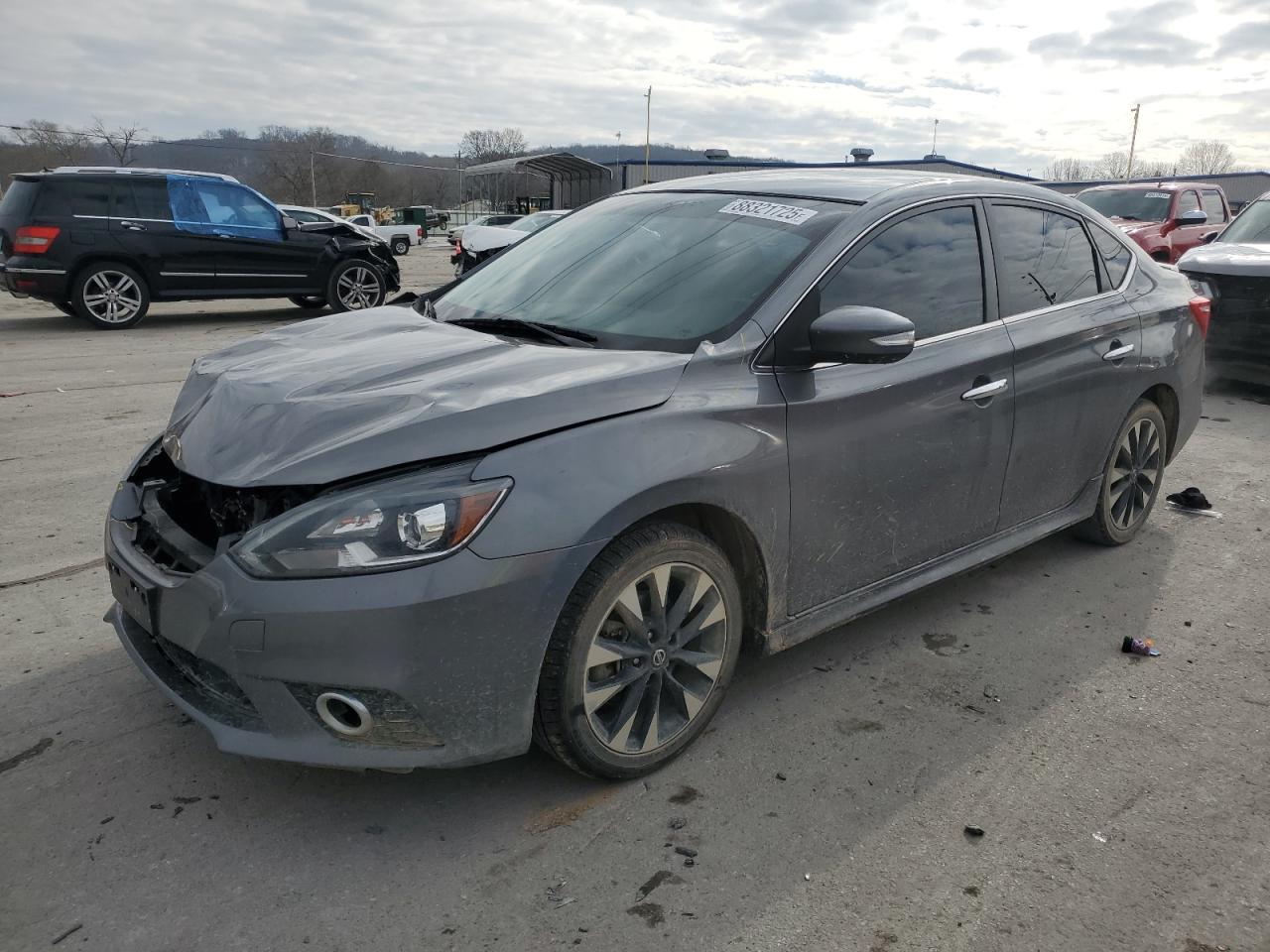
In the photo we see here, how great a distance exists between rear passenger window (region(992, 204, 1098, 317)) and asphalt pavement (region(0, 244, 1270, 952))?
1.30 metres

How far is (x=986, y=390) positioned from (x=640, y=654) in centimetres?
172

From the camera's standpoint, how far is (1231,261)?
8430 mm

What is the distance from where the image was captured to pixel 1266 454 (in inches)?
265

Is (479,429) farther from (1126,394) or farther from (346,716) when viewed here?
(1126,394)

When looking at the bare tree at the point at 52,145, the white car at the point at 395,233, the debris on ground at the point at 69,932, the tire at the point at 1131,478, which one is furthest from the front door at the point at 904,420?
the bare tree at the point at 52,145

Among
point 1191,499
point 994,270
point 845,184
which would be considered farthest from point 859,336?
point 1191,499

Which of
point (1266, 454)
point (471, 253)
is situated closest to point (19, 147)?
point (471, 253)

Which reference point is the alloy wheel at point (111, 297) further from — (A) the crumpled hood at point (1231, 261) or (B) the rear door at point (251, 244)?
(A) the crumpled hood at point (1231, 261)

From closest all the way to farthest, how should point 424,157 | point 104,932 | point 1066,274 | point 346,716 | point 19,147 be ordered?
point 104,932, point 346,716, point 1066,274, point 19,147, point 424,157

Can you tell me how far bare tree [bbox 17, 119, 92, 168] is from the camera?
5478cm

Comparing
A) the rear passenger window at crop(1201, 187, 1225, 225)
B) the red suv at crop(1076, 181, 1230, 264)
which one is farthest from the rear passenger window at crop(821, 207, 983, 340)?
the rear passenger window at crop(1201, 187, 1225, 225)

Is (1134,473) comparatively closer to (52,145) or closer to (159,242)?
(159,242)

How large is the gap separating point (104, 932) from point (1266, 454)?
726cm

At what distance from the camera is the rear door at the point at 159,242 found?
11906 mm
